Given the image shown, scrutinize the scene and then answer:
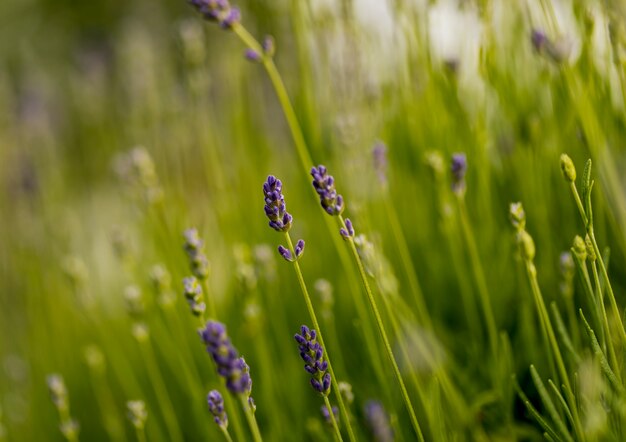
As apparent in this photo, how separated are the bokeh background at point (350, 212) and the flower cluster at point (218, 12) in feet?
1.53

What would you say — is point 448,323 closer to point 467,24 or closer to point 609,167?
point 609,167

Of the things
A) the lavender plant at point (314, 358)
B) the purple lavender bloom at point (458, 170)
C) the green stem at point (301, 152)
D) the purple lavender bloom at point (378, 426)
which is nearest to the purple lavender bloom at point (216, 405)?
the lavender plant at point (314, 358)

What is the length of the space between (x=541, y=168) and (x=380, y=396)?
703mm

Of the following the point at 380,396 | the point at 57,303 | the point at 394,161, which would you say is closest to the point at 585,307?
the point at 380,396

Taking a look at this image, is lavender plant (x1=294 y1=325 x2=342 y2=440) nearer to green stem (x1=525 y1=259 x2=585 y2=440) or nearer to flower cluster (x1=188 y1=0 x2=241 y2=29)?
green stem (x1=525 y1=259 x2=585 y2=440)

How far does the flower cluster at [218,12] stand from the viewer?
131cm

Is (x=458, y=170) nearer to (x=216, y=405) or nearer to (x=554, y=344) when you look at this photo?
(x=554, y=344)

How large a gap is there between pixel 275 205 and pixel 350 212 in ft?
2.98

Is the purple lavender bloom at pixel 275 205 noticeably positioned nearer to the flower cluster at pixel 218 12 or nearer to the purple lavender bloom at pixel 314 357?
the purple lavender bloom at pixel 314 357

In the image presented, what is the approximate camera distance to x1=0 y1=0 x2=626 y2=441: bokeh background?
1523 mm

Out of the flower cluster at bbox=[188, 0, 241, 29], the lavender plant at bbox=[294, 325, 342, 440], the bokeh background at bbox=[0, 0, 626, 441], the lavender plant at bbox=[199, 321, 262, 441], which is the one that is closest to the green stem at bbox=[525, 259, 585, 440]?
the bokeh background at bbox=[0, 0, 626, 441]

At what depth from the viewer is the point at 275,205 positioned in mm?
979

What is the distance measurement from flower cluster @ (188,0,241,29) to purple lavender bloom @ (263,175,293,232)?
0.49 metres

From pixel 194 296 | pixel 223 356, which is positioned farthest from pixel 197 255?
pixel 223 356
